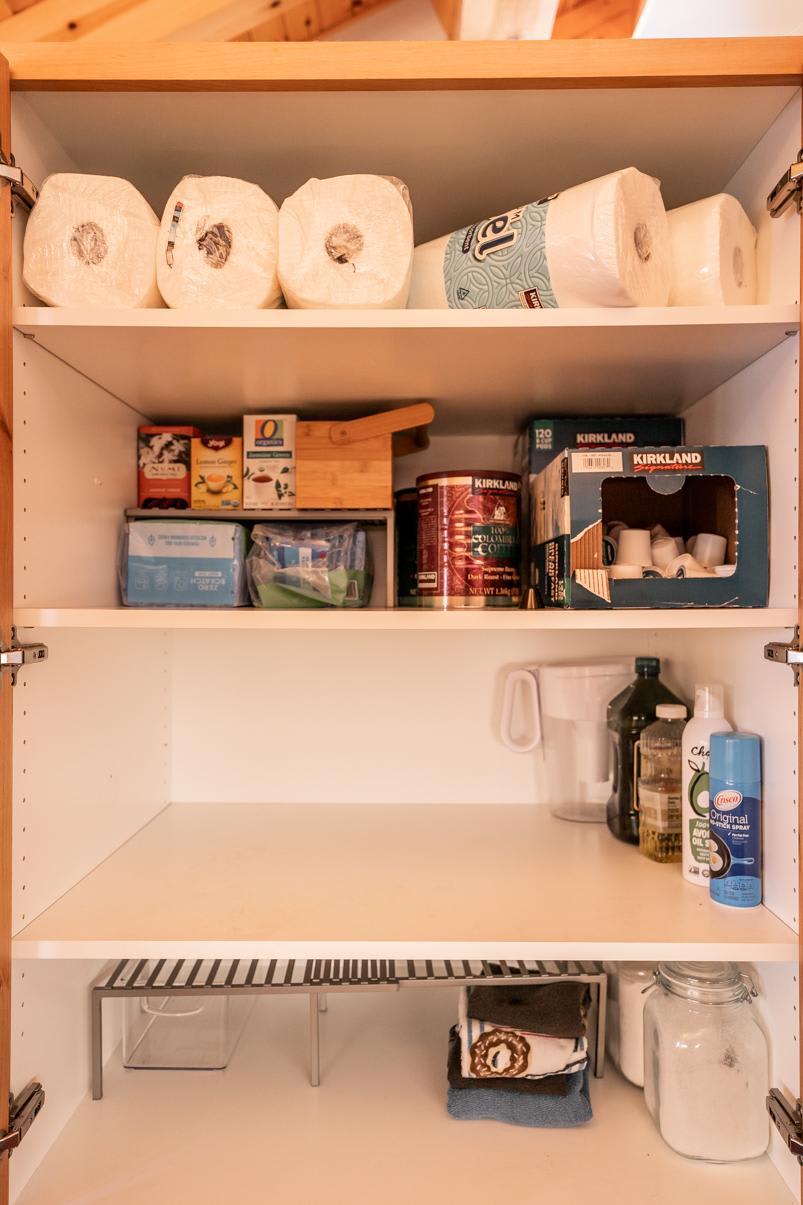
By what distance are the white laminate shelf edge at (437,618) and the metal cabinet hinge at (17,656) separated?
25mm

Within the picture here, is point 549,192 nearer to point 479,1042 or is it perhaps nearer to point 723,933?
point 723,933

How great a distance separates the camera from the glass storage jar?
976 millimetres

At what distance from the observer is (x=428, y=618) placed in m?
0.90

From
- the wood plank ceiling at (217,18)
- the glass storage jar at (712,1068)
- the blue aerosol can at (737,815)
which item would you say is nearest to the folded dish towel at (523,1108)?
the glass storage jar at (712,1068)

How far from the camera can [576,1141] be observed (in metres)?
1.02

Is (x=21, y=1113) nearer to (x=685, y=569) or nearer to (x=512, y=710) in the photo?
(x=512, y=710)

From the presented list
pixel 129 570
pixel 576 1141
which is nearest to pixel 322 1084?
pixel 576 1141

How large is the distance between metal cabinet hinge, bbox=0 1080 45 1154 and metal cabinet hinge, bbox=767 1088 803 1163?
33.7 inches

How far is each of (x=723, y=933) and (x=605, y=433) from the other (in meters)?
0.71

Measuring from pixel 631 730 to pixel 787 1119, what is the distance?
0.54 m

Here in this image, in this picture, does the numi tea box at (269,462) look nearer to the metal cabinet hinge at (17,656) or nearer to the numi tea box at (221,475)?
the numi tea box at (221,475)

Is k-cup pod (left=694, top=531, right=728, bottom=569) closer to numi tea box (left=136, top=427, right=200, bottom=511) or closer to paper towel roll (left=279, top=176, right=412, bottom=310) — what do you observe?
paper towel roll (left=279, top=176, right=412, bottom=310)

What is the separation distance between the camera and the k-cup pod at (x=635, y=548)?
106 centimetres
